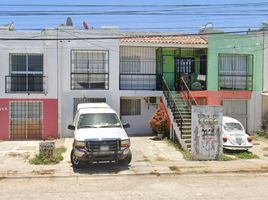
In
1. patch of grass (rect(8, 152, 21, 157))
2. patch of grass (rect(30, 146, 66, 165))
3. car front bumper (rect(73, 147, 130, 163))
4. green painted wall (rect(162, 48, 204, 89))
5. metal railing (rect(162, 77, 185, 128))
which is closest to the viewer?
Result: car front bumper (rect(73, 147, 130, 163))

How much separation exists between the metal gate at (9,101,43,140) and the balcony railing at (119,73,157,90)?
192 inches

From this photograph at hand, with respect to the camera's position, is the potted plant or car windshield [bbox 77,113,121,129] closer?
car windshield [bbox 77,113,121,129]

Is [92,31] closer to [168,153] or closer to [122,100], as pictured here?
[122,100]

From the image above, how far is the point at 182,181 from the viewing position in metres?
13.9

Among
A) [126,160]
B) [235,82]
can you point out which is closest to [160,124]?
[235,82]

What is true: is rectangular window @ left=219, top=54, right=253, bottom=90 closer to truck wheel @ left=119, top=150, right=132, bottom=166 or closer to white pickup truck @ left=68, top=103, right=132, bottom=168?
white pickup truck @ left=68, top=103, right=132, bottom=168

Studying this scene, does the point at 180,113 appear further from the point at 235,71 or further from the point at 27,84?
the point at 27,84

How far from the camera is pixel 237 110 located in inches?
1050

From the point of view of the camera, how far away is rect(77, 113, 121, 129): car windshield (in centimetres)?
1675

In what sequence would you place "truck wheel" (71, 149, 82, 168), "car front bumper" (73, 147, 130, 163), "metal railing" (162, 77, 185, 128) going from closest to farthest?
1. "car front bumper" (73, 147, 130, 163)
2. "truck wheel" (71, 149, 82, 168)
3. "metal railing" (162, 77, 185, 128)

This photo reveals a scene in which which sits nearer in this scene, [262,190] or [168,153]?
[262,190]

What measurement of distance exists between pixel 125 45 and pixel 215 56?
5.25 meters

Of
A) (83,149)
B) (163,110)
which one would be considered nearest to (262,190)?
(83,149)

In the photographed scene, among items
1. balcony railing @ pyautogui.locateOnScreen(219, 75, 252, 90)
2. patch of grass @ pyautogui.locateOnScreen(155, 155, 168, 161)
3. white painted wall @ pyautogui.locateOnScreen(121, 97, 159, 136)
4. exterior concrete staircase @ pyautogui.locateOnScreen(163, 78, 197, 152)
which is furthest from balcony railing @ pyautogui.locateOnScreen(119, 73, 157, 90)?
patch of grass @ pyautogui.locateOnScreen(155, 155, 168, 161)
